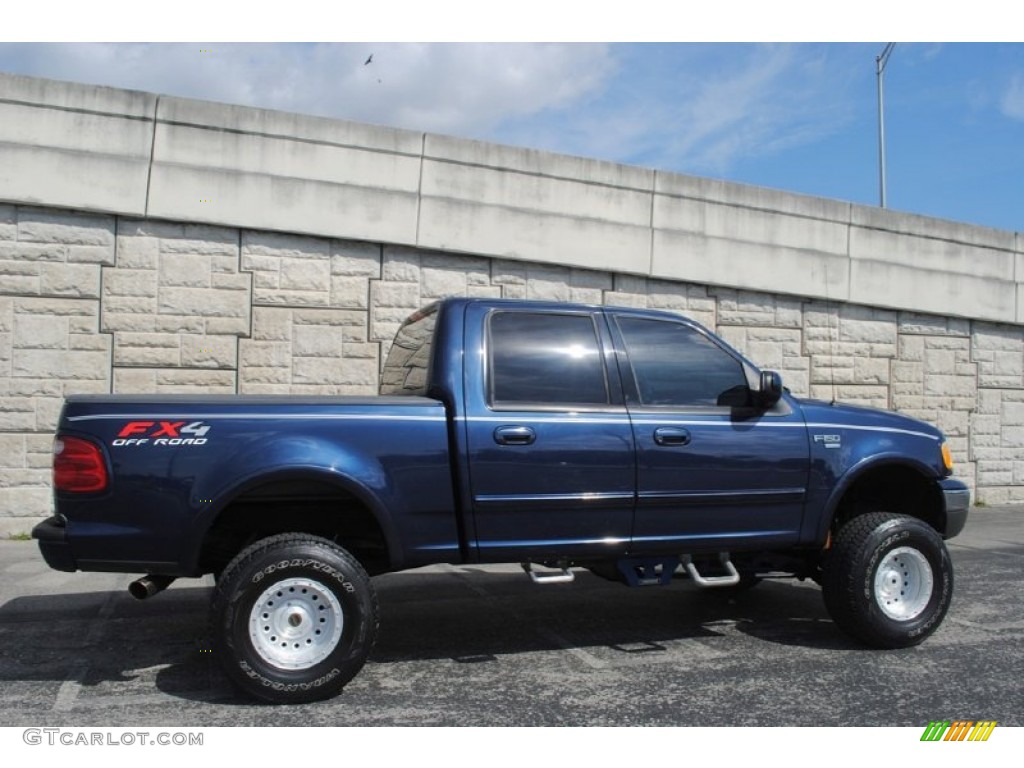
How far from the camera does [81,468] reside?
4.14 meters

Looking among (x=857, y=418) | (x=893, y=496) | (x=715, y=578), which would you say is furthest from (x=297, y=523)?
(x=893, y=496)

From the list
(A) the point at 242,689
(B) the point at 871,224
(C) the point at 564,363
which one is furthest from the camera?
(B) the point at 871,224

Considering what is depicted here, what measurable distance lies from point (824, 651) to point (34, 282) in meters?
7.89

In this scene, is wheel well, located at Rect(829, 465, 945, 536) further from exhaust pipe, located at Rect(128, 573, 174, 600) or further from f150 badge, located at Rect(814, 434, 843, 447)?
exhaust pipe, located at Rect(128, 573, 174, 600)

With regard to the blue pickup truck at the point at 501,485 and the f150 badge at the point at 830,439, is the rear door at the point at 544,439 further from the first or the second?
the f150 badge at the point at 830,439

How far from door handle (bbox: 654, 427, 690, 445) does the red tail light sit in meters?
2.75

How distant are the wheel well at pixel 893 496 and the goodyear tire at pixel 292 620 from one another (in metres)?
3.11

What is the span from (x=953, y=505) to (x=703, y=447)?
1.82 metres

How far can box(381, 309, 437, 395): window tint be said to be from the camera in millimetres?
5020

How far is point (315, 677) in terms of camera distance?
4.16 metres

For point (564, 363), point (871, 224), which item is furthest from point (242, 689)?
point (871, 224)

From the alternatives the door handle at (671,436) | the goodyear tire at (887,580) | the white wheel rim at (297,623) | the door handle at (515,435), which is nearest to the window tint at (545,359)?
the door handle at (515,435)

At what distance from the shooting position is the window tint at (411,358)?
5.02m
